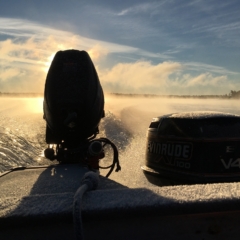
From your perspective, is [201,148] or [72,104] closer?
[201,148]

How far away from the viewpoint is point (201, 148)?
2408mm

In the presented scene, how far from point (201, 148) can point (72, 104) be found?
1.33 meters

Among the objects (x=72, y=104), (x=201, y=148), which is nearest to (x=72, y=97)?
(x=72, y=104)

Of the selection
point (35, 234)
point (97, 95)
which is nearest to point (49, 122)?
point (97, 95)

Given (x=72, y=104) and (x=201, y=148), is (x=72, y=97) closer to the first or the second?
(x=72, y=104)

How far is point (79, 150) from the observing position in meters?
3.45

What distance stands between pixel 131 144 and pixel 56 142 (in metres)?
Result: 5.04

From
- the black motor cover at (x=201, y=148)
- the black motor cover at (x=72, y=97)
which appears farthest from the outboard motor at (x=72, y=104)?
the black motor cover at (x=201, y=148)

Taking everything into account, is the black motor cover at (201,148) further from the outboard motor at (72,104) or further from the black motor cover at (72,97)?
the black motor cover at (72,97)

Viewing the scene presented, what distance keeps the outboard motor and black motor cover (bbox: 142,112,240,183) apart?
2.44ft

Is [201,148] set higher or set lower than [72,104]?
lower

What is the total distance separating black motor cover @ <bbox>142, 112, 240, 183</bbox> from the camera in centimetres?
238

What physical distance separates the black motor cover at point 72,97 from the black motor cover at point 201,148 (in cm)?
94

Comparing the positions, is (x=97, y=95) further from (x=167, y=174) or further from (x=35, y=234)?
(x=35, y=234)
